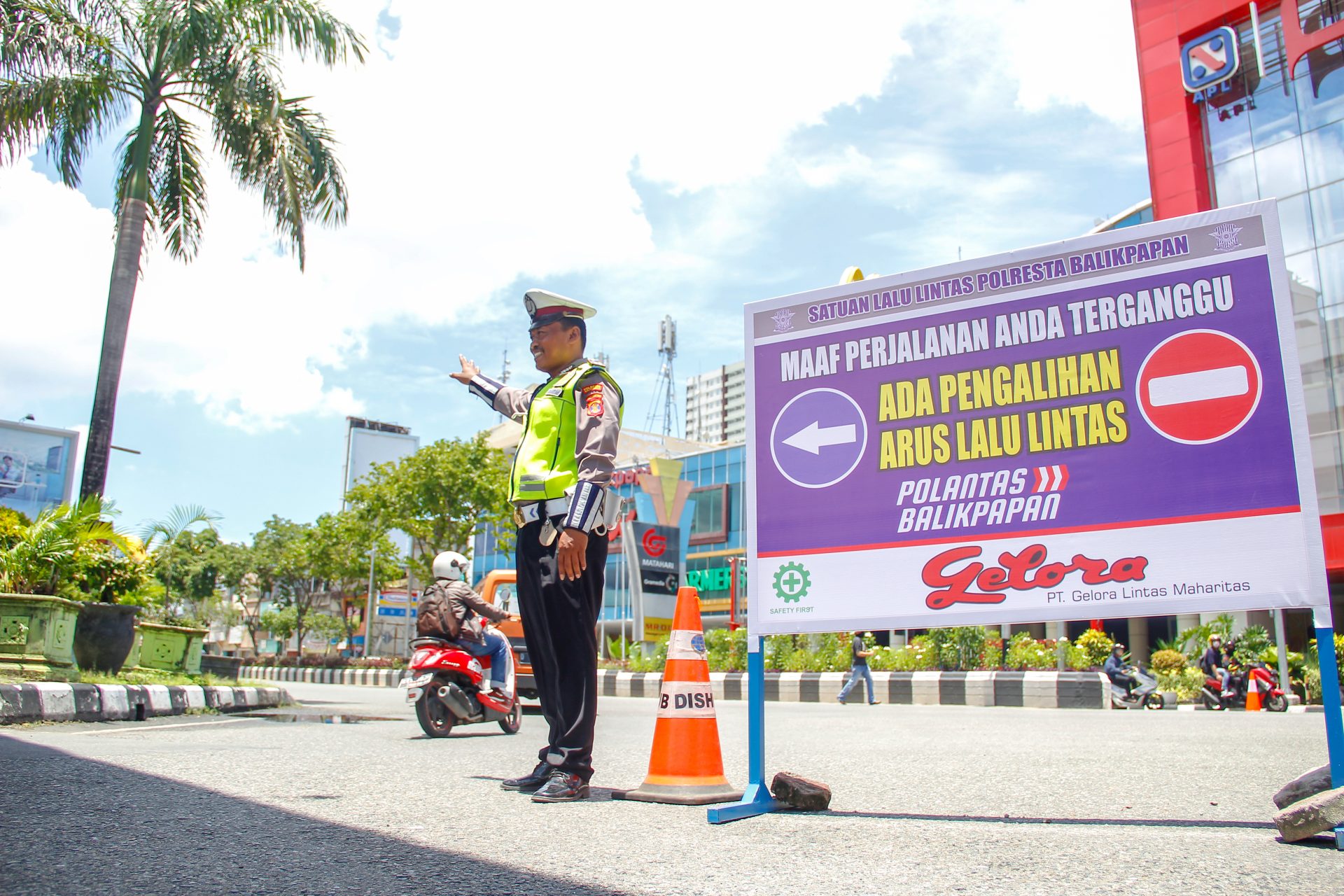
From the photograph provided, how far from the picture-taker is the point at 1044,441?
3.64m

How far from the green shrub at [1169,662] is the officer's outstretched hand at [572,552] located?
20291mm

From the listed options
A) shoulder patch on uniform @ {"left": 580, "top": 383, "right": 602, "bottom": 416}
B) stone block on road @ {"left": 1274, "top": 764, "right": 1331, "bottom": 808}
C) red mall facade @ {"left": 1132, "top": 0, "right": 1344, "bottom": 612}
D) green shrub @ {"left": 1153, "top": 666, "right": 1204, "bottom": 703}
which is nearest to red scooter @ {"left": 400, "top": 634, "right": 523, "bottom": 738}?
shoulder patch on uniform @ {"left": 580, "top": 383, "right": 602, "bottom": 416}

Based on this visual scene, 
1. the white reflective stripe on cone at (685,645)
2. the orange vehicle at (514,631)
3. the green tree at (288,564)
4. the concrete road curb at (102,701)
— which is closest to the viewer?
the white reflective stripe on cone at (685,645)

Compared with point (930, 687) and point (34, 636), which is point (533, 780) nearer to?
point (34, 636)

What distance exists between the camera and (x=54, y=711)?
7105mm

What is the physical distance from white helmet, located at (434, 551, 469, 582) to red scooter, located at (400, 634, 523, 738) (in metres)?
0.65

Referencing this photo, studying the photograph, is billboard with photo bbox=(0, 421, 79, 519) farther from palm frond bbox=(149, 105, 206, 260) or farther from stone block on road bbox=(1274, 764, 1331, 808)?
stone block on road bbox=(1274, 764, 1331, 808)

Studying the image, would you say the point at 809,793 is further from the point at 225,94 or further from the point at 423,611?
the point at 225,94

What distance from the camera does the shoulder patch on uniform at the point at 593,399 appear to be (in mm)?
3963

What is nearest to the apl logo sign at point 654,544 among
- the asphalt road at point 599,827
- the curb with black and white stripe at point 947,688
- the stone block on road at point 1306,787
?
the curb with black and white stripe at point 947,688

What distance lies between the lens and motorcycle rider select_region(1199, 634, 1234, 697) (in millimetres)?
16234

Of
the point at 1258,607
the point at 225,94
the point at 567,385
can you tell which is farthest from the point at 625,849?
the point at 225,94

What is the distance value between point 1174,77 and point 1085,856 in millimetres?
33285

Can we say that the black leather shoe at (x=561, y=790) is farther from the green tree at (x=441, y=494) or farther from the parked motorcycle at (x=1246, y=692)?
the green tree at (x=441, y=494)
